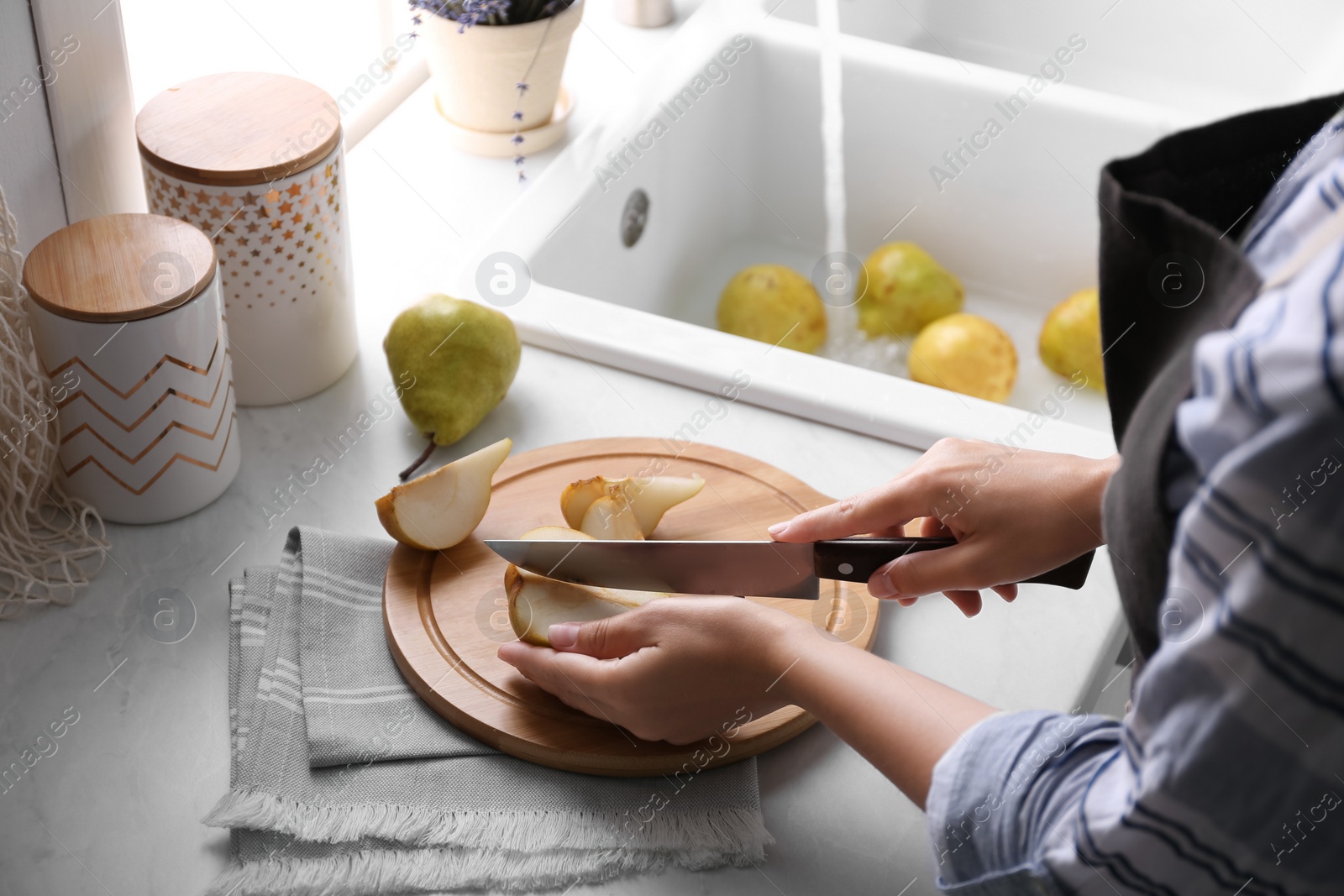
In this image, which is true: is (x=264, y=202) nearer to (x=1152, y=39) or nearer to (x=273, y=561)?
(x=273, y=561)

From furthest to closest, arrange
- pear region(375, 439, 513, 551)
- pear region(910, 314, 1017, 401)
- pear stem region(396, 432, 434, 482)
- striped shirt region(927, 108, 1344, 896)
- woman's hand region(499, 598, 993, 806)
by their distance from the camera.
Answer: pear region(910, 314, 1017, 401) < pear stem region(396, 432, 434, 482) < pear region(375, 439, 513, 551) < woman's hand region(499, 598, 993, 806) < striped shirt region(927, 108, 1344, 896)

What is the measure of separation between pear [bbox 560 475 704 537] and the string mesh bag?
302 mm

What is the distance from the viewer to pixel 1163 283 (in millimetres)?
448

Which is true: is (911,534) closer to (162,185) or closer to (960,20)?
(162,185)

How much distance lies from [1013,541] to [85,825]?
1.68 feet

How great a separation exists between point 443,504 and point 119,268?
0.24 m

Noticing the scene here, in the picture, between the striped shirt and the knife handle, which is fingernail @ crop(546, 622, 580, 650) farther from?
the striped shirt

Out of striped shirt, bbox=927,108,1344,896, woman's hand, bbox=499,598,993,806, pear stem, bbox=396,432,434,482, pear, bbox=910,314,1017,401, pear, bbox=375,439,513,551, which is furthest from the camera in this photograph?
pear, bbox=910,314,1017,401

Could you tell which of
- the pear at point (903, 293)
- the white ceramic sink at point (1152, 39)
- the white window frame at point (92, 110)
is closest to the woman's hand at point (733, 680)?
the white window frame at point (92, 110)

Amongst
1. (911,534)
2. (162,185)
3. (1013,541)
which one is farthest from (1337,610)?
(162,185)

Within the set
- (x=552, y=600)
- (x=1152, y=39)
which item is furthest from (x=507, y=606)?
(x=1152, y=39)

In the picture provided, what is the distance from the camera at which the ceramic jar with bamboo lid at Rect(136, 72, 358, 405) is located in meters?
0.77

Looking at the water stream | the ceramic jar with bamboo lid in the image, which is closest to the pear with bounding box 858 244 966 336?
the water stream

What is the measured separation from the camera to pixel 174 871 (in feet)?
1.95
